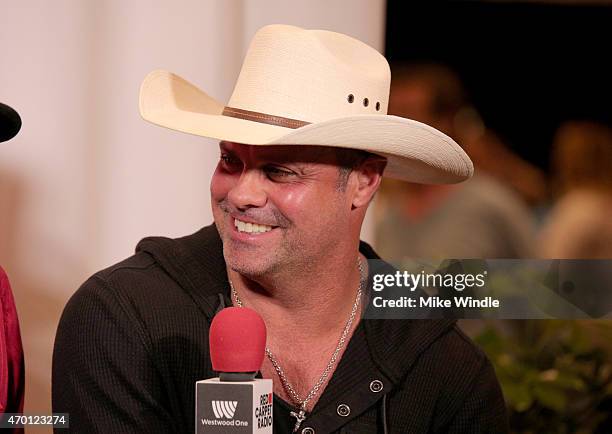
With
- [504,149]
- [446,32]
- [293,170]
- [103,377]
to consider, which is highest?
[446,32]

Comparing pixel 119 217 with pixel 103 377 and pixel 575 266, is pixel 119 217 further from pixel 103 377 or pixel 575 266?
pixel 575 266

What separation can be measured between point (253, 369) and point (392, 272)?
2.63 ft

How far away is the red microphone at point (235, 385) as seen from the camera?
3.53 ft

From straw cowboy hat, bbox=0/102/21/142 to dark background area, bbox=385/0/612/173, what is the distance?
172cm

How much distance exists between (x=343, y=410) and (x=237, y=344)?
1.91 feet

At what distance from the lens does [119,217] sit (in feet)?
7.34

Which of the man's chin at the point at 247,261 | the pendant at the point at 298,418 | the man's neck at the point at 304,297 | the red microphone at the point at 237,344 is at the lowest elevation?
the pendant at the point at 298,418

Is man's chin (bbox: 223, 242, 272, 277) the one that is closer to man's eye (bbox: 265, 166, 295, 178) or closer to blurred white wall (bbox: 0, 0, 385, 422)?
man's eye (bbox: 265, 166, 295, 178)

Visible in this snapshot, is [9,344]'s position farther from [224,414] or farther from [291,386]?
[224,414]

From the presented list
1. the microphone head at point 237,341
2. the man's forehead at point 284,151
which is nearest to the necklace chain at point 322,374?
the man's forehead at point 284,151

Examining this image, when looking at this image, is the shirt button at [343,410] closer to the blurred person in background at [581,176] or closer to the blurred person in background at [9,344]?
the blurred person in background at [9,344]

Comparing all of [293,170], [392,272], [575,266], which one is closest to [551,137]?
[575,266]

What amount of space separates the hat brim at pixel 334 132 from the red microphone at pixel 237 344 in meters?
0.37

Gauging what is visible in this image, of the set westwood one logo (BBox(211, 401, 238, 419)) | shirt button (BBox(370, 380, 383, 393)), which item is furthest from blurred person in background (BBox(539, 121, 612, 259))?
westwood one logo (BBox(211, 401, 238, 419))
